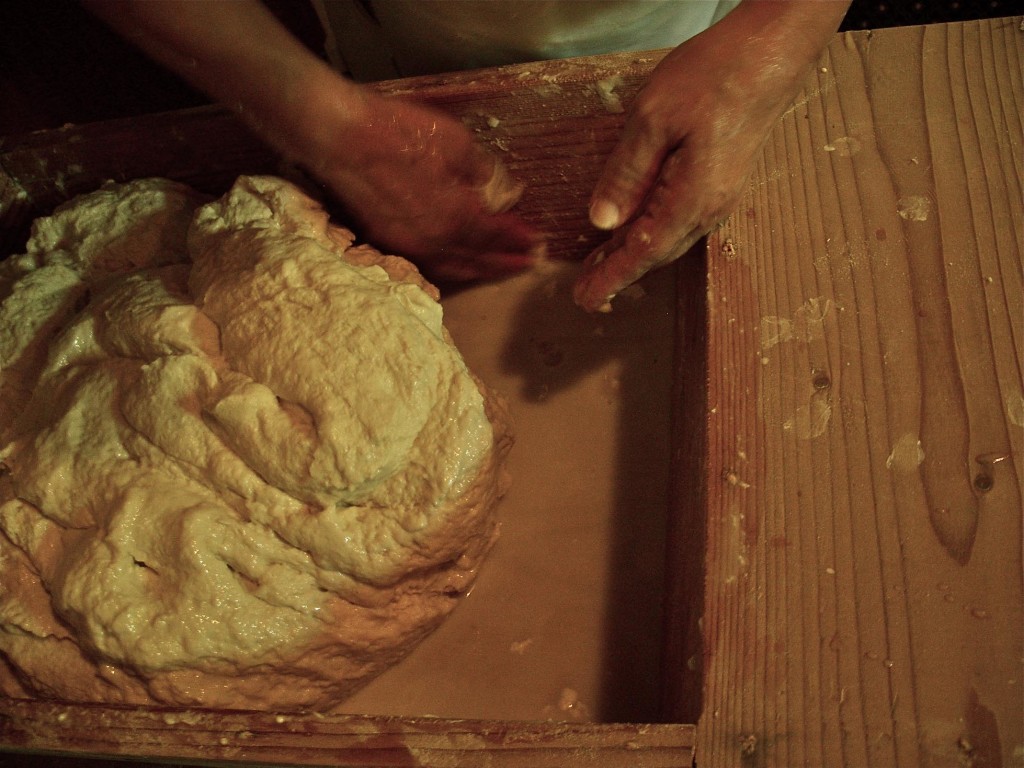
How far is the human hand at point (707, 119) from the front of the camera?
0.95 m

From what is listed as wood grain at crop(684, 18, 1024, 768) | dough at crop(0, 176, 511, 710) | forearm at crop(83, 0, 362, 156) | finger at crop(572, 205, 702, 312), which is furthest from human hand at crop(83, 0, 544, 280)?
wood grain at crop(684, 18, 1024, 768)

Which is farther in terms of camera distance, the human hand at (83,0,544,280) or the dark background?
the dark background

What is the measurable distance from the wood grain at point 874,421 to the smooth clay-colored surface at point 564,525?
1.16 ft

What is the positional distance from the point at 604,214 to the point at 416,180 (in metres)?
0.35

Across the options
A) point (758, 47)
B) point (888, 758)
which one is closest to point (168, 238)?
point (758, 47)

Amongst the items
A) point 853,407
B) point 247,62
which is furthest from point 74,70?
point 853,407

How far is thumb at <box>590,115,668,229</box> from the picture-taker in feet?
3.26

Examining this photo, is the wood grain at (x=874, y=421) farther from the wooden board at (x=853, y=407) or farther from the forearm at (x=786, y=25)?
the forearm at (x=786, y=25)

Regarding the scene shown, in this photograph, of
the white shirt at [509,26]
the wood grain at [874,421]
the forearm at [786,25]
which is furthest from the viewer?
the white shirt at [509,26]

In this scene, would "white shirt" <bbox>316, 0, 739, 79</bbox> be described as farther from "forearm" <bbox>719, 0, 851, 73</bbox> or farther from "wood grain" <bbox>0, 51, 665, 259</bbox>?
"forearm" <bbox>719, 0, 851, 73</bbox>

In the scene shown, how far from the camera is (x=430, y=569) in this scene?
115 centimetres

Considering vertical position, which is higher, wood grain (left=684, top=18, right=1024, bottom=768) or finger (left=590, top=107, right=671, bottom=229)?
finger (left=590, top=107, right=671, bottom=229)

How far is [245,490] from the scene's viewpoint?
1034mm

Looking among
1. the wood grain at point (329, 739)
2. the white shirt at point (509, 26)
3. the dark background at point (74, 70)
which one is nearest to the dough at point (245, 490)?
the wood grain at point (329, 739)
